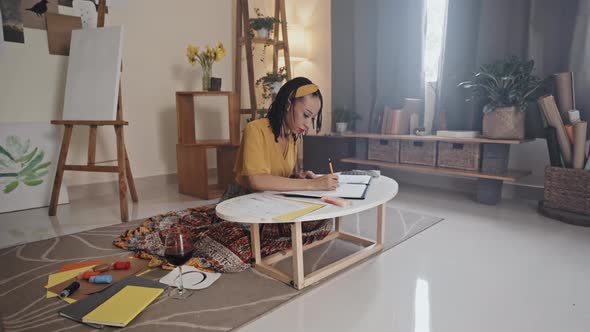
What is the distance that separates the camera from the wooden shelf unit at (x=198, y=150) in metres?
3.03

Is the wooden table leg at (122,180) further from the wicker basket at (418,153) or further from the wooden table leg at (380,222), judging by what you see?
the wicker basket at (418,153)

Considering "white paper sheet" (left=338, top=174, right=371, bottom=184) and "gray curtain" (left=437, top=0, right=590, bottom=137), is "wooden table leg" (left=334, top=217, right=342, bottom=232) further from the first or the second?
"gray curtain" (left=437, top=0, right=590, bottom=137)

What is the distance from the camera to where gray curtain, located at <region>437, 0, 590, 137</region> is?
7.80ft

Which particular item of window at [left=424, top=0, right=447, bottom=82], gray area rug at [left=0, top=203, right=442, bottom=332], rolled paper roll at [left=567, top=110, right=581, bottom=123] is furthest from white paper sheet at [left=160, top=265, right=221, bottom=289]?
window at [left=424, top=0, right=447, bottom=82]

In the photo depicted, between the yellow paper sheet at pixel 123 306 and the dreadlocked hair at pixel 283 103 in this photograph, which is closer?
the yellow paper sheet at pixel 123 306

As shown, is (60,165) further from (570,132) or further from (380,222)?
(570,132)

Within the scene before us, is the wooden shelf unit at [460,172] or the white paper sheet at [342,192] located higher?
the white paper sheet at [342,192]

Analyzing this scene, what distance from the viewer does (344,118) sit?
3.75m

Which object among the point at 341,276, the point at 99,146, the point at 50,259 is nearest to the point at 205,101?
the point at 99,146

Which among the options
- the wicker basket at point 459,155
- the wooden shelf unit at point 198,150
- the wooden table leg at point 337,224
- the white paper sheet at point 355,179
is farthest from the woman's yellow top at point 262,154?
the wicker basket at point 459,155

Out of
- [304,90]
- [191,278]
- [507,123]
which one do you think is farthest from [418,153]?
[191,278]

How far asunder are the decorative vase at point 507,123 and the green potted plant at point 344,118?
1396mm

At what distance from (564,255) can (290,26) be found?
3.48m

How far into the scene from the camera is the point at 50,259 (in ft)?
5.96
